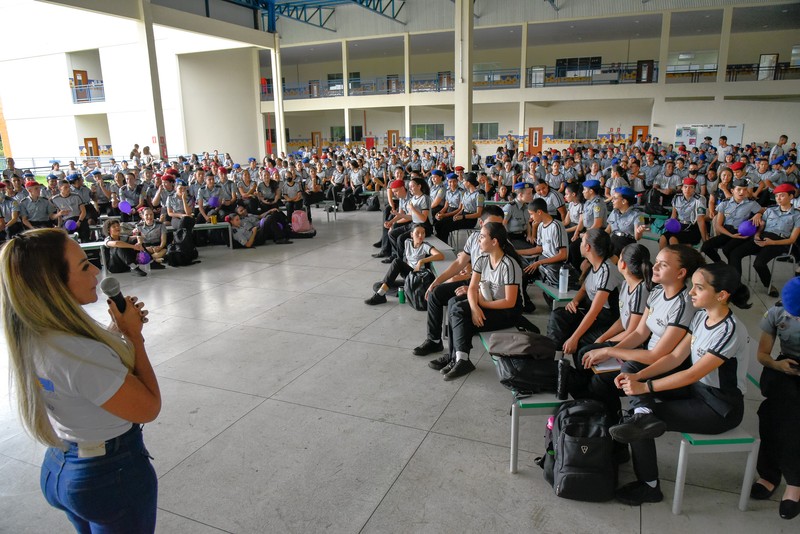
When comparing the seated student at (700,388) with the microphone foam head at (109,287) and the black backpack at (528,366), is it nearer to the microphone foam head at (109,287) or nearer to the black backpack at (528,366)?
the black backpack at (528,366)

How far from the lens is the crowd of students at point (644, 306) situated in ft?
8.63

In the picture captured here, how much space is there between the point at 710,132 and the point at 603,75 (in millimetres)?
5151

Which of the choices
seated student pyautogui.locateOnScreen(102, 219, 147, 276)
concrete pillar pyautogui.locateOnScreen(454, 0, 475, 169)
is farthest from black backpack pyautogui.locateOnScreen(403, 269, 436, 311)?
concrete pillar pyautogui.locateOnScreen(454, 0, 475, 169)

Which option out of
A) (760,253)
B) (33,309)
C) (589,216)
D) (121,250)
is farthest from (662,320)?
(121,250)

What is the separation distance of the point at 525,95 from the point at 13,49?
24.8 m

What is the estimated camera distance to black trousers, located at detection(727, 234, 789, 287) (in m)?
6.48

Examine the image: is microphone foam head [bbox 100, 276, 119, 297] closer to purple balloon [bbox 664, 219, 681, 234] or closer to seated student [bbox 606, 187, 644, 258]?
Result: seated student [bbox 606, 187, 644, 258]

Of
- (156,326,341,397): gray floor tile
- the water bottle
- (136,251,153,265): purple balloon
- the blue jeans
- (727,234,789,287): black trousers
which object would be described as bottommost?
(156,326,341,397): gray floor tile

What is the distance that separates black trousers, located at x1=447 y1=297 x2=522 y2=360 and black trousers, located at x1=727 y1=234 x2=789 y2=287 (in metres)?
3.81

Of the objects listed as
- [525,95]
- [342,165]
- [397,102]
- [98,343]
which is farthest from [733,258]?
[397,102]

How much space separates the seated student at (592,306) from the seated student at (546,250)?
100cm

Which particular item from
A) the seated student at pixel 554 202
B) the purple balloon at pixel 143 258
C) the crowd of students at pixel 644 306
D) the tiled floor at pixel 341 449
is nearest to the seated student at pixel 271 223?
the purple balloon at pixel 143 258

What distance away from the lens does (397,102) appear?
24391 mm

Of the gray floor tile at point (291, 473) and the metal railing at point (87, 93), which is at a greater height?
the metal railing at point (87, 93)
